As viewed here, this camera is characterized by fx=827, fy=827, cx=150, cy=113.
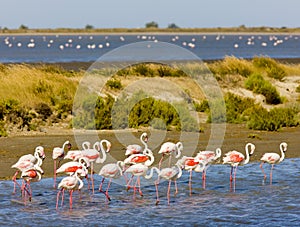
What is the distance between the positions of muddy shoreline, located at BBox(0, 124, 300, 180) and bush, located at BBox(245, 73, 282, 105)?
544 centimetres

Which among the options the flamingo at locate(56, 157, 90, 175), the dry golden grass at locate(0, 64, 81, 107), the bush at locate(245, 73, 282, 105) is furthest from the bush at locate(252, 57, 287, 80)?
the flamingo at locate(56, 157, 90, 175)

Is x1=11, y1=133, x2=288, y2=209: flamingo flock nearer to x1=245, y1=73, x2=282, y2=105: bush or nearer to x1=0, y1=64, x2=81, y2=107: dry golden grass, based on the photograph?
x1=0, y1=64, x2=81, y2=107: dry golden grass

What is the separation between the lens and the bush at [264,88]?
85.4 feet

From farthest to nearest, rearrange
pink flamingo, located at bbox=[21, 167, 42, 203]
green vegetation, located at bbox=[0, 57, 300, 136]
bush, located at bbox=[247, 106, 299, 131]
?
1. bush, located at bbox=[247, 106, 299, 131]
2. green vegetation, located at bbox=[0, 57, 300, 136]
3. pink flamingo, located at bbox=[21, 167, 42, 203]

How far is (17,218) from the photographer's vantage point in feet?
37.0

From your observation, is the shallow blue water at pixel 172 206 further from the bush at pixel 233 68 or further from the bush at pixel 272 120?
the bush at pixel 233 68

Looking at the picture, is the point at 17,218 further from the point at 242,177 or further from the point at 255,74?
the point at 255,74


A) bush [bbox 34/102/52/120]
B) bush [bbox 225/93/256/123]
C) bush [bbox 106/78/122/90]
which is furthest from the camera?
bush [bbox 106/78/122/90]

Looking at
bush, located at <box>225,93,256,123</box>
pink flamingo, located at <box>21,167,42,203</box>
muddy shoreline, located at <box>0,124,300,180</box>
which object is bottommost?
pink flamingo, located at <box>21,167,42,203</box>

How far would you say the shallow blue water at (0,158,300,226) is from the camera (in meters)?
11.2

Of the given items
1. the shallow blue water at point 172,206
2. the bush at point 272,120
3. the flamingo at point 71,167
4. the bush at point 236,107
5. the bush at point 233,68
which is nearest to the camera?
the shallow blue water at point 172,206

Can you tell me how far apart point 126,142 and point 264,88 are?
9373 millimetres

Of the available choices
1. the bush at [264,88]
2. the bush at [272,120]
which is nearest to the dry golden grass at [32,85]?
the bush at [272,120]

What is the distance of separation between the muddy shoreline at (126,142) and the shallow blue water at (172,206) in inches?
80.3
